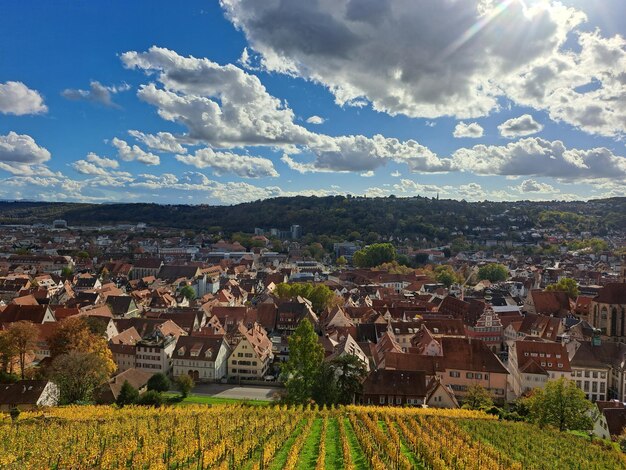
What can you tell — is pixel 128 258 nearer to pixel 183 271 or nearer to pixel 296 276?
pixel 183 271

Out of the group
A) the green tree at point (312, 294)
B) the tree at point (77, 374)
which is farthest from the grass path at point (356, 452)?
the green tree at point (312, 294)

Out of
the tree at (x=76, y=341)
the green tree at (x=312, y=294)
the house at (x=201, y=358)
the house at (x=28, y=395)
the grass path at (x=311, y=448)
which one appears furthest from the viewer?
the green tree at (x=312, y=294)

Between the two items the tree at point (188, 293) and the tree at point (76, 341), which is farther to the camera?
the tree at point (188, 293)

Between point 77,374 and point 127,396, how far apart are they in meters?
4.52

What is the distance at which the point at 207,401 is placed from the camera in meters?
44.8

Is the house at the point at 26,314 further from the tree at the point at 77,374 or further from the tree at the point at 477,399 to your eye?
the tree at the point at 477,399

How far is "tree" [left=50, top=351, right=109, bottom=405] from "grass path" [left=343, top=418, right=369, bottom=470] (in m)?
22.4

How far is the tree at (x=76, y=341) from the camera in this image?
4547cm

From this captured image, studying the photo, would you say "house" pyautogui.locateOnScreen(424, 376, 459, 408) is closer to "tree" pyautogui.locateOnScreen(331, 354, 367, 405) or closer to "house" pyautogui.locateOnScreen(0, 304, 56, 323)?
"tree" pyautogui.locateOnScreen(331, 354, 367, 405)

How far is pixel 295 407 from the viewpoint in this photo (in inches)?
1519

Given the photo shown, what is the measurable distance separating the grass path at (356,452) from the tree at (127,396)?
19843mm

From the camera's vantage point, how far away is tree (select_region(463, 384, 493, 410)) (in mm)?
42875

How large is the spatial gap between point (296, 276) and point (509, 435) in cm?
8730

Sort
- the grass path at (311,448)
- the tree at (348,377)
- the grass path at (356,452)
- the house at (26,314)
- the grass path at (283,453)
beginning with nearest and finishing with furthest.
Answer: the grass path at (283,453), the grass path at (356,452), the grass path at (311,448), the tree at (348,377), the house at (26,314)
